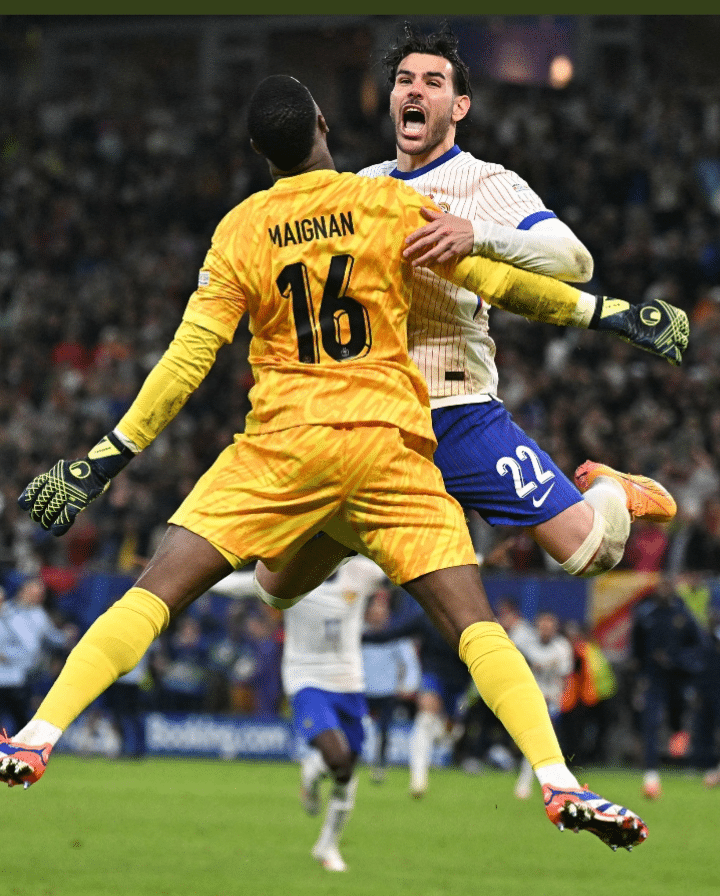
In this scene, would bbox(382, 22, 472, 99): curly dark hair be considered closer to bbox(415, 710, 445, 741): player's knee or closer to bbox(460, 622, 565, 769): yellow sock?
bbox(460, 622, 565, 769): yellow sock

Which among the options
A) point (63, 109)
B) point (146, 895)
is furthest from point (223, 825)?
point (63, 109)

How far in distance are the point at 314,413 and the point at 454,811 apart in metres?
9.31

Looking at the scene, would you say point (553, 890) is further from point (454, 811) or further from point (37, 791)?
point (37, 791)

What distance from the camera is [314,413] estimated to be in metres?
5.52

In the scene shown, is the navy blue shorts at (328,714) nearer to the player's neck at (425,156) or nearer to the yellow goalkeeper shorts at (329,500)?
Result: the player's neck at (425,156)

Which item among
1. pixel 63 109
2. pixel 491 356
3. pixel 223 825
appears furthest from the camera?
pixel 63 109

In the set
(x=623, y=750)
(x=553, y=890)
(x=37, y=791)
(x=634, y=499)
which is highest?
(x=634, y=499)

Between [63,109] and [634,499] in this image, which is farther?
[63,109]

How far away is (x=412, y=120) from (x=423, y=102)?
9cm

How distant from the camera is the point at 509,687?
546 cm

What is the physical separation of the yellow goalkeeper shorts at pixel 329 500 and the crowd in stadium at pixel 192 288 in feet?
37.7

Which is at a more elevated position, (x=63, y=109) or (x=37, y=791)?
(x=63, y=109)

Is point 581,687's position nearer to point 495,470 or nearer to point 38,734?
point 495,470

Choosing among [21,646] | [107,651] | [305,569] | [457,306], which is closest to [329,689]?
[305,569]
